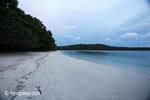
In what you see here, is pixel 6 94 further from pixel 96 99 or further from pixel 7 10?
pixel 7 10

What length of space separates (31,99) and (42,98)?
0.23 m

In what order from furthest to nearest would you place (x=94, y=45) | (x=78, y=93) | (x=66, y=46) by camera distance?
1. (x=66, y=46)
2. (x=94, y=45)
3. (x=78, y=93)

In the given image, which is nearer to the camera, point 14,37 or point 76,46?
point 14,37

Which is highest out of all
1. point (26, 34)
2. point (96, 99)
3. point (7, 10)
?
point (7, 10)

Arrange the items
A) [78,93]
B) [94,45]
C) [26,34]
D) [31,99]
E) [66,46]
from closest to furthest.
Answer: [31,99] → [78,93] → [26,34] → [94,45] → [66,46]

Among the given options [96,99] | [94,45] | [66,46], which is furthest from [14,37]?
[66,46]

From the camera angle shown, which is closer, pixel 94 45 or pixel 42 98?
pixel 42 98

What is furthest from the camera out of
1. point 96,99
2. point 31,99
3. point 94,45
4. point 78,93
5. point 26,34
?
point 94,45

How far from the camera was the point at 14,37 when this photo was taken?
8.98 meters

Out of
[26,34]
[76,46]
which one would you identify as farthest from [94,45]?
[26,34]

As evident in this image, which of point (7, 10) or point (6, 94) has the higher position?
point (7, 10)

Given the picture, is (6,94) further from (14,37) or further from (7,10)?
(7,10)

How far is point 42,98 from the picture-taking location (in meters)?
1.67

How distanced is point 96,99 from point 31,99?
1497mm
